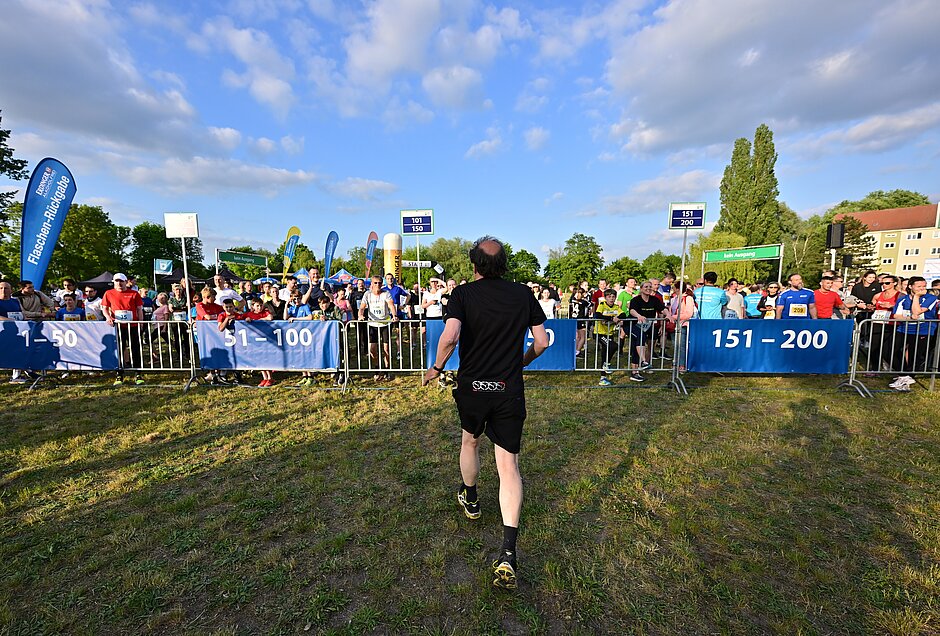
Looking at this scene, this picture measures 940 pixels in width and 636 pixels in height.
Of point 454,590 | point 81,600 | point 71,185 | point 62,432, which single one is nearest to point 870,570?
point 454,590

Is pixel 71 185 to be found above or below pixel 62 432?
above

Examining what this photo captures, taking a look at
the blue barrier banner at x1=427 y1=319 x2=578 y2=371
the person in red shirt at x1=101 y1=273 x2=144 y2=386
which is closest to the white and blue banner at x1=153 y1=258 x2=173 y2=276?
the person in red shirt at x1=101 y1=273 x2=144 y2=386

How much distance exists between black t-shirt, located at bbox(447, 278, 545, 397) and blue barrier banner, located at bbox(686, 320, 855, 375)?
5798mm

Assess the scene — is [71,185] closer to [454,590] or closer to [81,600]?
[81,600]

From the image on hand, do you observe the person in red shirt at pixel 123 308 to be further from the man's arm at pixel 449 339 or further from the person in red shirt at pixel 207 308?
the man's arm at pixel 449 339

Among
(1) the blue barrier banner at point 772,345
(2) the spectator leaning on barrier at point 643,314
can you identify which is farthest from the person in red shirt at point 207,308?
(1) the blue barrier banner at point 772,345

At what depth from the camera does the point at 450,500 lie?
3.54 metres

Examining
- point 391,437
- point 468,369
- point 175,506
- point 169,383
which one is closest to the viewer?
point 468,369

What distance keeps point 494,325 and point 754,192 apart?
202 ft

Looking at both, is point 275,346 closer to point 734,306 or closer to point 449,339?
point 449,339

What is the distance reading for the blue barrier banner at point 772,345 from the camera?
22.6 ft

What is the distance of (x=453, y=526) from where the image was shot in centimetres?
315

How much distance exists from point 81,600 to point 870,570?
5.01 m

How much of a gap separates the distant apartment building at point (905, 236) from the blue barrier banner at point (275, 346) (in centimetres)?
9344
